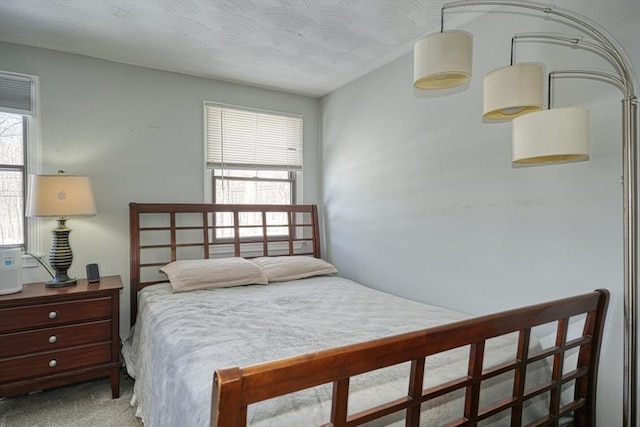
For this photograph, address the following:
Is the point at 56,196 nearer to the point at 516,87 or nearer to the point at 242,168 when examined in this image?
the point at 242,168

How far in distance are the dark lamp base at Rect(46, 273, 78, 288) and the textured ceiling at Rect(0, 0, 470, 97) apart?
5.58ft

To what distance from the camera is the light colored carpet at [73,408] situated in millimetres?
2164

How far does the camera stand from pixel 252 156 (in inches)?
141

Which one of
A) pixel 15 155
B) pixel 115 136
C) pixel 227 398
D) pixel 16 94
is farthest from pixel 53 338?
pixel 227 398

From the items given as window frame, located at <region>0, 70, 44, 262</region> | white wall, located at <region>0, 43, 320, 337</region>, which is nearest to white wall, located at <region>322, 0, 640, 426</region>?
white wall, located at <region>0, 43, 320, 337</region>

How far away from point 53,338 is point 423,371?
92.5 inches

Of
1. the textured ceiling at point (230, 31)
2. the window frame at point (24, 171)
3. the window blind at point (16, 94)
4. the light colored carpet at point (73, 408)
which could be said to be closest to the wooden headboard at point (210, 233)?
the light colored carpet at point (73, 408)

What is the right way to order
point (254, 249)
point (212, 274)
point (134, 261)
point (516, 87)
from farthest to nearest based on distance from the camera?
point (254, 249) < point (134, 261) < point (212, 274) < point (516, 87)

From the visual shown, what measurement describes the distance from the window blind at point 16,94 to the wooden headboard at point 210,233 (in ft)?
3.28

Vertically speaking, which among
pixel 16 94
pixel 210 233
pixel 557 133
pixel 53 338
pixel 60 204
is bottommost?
pixel 53 338

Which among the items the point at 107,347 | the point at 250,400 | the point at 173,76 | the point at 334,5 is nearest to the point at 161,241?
the point at 107,347

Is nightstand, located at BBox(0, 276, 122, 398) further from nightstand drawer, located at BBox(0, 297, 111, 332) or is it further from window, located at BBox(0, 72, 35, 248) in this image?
window, located at BBox(0, 72, 35, 248)

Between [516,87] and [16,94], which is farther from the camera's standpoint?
[16,94]

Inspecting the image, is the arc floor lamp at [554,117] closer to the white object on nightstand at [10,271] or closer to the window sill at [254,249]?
the window sill at [254,249]
